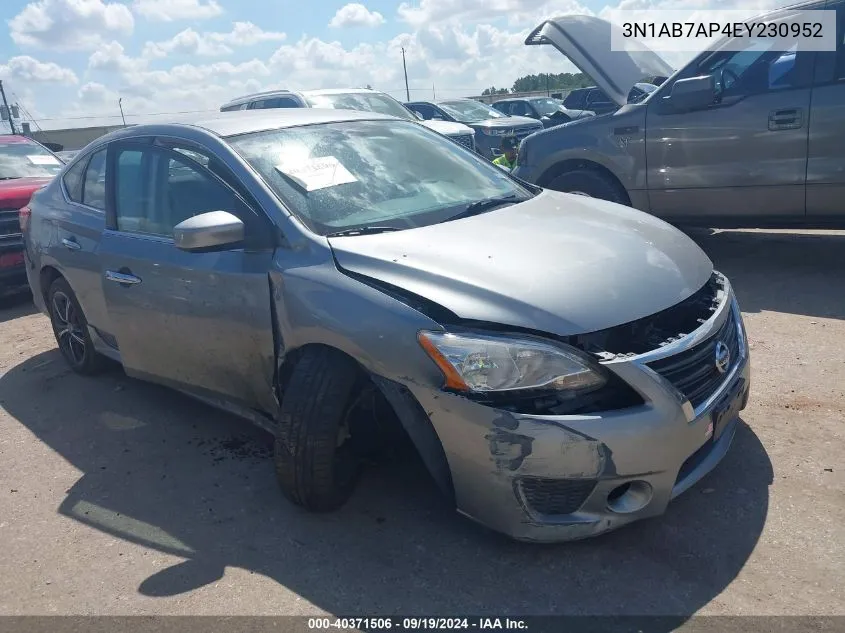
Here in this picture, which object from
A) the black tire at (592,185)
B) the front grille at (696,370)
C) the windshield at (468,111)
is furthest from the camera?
the windshield at (468,111)

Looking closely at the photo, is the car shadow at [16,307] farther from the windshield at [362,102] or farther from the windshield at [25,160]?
the windshield at [362,102]

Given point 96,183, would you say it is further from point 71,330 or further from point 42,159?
point 42,159

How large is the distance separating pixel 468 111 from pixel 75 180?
43.9 ft

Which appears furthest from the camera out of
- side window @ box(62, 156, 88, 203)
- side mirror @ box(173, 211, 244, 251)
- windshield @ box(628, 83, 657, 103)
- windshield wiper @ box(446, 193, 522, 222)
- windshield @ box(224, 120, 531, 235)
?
windshield @ box(628, 83, 657, 103)

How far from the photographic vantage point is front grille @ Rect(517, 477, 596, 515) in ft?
8.36

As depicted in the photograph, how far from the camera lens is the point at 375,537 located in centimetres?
300

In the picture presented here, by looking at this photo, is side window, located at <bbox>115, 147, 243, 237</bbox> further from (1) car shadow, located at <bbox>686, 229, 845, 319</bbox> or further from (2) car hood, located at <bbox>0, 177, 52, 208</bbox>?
(2) car hood, located at <bbox>0, 177, 52, 208</bbox>

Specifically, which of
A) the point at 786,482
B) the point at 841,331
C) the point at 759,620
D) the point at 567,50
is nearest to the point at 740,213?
the point at 841,331

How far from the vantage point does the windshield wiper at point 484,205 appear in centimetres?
345

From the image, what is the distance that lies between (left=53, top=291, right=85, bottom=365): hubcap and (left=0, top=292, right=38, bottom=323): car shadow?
2373mm

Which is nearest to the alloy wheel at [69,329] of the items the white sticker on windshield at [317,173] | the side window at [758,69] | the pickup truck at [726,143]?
the white sticker on windshield at [317,173]

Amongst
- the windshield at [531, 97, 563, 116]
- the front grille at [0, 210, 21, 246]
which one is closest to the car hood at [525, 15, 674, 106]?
the front grille at [0, 210, 21, 246]

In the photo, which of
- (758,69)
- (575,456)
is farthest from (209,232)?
(758,69)

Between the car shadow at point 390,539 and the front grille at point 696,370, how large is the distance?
52 centimetres
